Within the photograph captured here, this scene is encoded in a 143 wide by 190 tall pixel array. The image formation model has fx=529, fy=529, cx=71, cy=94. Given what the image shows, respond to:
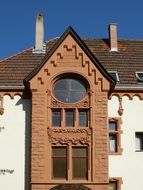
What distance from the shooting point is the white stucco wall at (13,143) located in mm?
32375

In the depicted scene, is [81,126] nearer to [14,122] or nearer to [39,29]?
[14,122]

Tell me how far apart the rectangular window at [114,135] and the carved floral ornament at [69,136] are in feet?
8.32

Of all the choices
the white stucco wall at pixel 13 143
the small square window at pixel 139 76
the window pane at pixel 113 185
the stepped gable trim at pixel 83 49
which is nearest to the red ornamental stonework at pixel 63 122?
the stepped gable trim at pixel 83 49

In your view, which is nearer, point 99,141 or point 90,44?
point 99,141

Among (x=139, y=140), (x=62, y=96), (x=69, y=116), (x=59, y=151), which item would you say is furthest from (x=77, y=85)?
(x=139, y=140)

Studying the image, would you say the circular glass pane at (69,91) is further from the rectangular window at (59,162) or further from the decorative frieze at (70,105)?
the rectangular window at (59,162)

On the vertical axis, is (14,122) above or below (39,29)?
below

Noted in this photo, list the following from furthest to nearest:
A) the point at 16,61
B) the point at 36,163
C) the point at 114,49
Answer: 1. the point at 114,49
2. the point at 16,61
3. the point at 36,163

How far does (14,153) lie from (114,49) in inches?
459

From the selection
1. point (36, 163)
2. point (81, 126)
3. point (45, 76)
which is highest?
point (45, 76)

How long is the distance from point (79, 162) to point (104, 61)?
9.01m

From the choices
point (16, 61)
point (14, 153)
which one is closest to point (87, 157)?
point (14, 153)

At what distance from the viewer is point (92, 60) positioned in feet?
108

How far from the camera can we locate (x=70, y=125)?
32.3m
